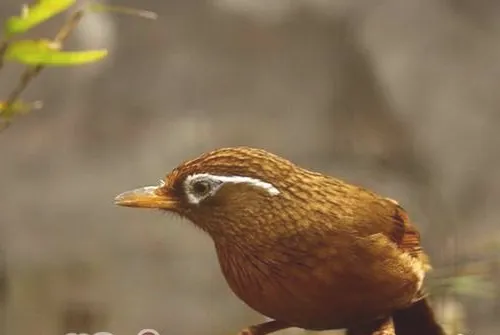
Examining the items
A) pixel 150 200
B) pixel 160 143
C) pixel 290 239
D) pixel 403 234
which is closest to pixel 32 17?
pixel 150 200

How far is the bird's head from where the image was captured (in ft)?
2.76

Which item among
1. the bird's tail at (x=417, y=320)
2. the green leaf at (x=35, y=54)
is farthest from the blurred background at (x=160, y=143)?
the green leaf at (x=35, y=54)

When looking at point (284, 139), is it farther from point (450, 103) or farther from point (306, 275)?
point (306, 275)

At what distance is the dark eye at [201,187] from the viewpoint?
2.78 feet

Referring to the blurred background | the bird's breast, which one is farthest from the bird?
the blurred background

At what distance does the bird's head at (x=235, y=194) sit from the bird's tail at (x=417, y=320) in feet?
0.56

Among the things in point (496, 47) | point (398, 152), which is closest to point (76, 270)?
point (398, 152)

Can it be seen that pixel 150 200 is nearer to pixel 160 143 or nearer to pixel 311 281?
pixel 311 281

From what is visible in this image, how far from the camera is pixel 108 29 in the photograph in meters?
1.44

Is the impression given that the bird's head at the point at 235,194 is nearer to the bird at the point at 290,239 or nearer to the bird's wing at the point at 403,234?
the bird at the point at 290,239

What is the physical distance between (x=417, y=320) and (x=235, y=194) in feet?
0.77

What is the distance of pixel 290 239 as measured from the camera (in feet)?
2.73

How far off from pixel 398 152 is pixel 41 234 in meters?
0.59

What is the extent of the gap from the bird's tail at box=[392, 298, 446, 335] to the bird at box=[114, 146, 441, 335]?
0.13 feet
